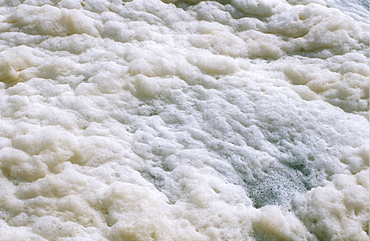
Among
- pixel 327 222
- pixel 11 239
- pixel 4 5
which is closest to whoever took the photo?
pixel 11 239

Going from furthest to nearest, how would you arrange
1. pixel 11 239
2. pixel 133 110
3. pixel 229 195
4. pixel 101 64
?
pixel 101 64
pixel 133 110
pixel 229 195
pixel 11 239

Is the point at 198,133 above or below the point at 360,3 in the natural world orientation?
below

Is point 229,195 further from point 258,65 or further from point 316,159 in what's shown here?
point 258,65

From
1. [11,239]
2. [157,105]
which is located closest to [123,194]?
[11,239]

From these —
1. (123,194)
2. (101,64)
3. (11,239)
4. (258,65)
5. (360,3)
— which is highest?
(360,3)

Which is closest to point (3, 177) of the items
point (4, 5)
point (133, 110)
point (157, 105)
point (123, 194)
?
point (123, 194)

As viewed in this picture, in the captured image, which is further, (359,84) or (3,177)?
(359,84)

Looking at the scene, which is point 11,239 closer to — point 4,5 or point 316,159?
point 316,159
